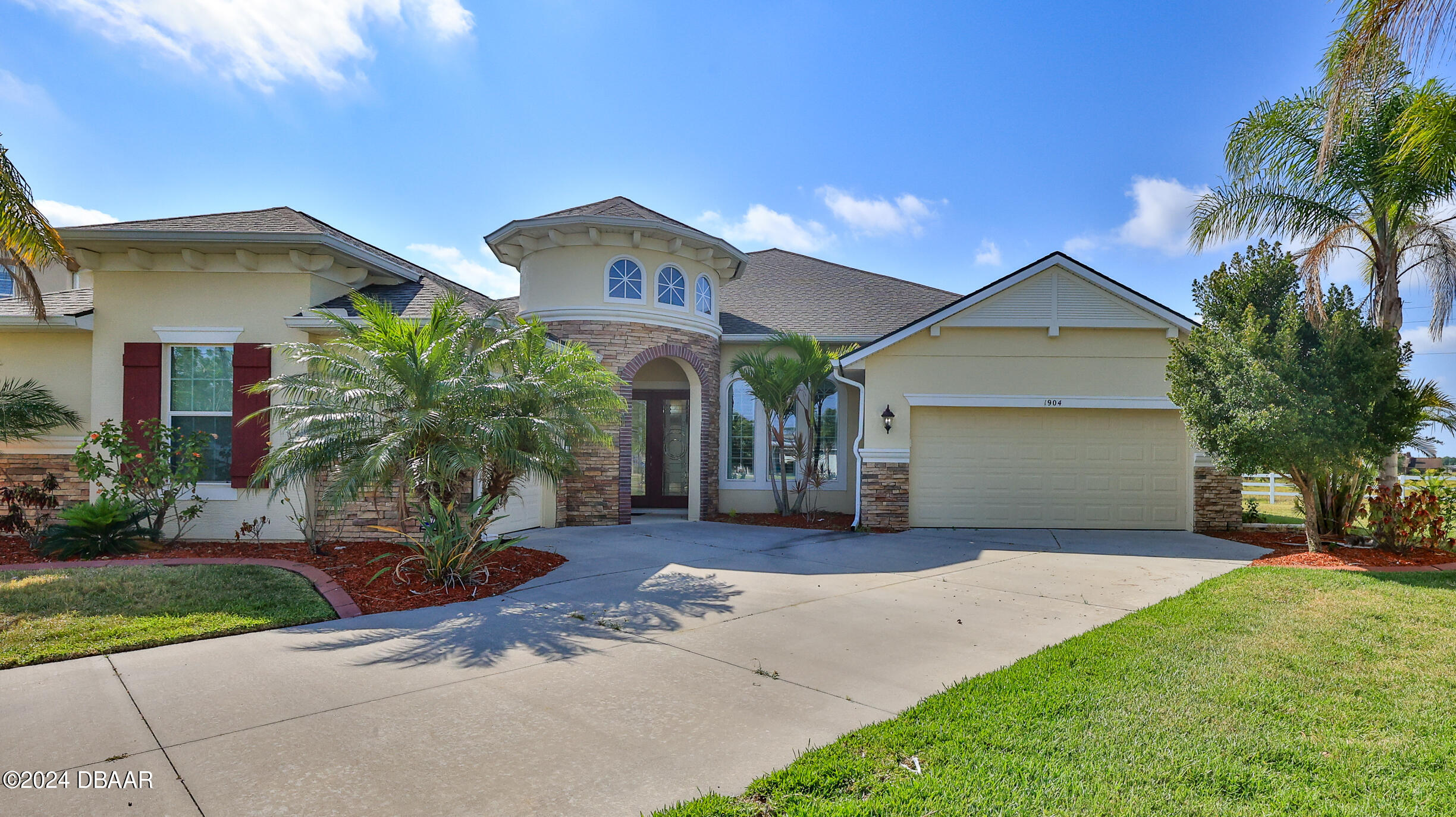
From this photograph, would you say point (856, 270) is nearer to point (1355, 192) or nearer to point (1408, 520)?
point (1355, 192)

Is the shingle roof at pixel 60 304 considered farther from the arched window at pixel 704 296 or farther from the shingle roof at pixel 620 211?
the arched window at pixel 704 296

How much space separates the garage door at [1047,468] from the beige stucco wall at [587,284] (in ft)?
16.1

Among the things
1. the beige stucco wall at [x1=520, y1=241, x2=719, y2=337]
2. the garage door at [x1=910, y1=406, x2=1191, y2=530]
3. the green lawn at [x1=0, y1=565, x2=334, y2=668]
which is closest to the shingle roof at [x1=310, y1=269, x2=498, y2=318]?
the beige stucco wall at [x1=520, y1=241, x2=719, y2=337]

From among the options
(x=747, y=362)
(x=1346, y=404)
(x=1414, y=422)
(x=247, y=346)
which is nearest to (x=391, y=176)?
(x=247, y=346)

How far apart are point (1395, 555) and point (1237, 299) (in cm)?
363

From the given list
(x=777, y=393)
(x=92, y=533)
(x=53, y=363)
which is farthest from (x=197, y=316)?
(x=777, y=393)

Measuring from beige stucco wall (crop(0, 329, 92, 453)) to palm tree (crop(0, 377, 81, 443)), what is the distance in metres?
0.10

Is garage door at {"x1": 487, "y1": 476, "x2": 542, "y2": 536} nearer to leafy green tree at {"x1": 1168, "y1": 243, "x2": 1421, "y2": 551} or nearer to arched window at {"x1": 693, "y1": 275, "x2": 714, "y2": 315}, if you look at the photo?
arched window at {"x1": 693, "y1": 275, "x2": 714, "y2": 315}

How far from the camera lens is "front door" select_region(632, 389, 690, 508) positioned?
579 inches

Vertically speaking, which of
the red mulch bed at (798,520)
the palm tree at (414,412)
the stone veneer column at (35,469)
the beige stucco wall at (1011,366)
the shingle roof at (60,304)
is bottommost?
the red mulch bed at (798,520)

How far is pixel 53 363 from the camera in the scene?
33.8 feet

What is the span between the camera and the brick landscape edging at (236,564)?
7039mm

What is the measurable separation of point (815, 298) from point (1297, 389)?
931 cm

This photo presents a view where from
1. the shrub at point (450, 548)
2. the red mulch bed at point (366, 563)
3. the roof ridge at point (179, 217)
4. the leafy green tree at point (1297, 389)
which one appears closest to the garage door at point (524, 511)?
the red mulch bed at point (366, 563)
